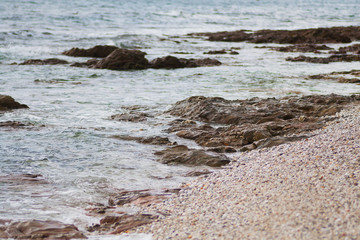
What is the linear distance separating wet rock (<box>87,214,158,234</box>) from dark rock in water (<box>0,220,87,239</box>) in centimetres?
26

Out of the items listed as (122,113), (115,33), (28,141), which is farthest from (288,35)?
(28,141)

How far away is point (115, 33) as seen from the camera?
35344 mm

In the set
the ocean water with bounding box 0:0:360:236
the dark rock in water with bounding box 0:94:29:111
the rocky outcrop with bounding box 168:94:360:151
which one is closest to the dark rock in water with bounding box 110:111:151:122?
the ocean water with bounding box 0:0:360:236

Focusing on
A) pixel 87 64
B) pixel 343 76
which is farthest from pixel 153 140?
pixel 87 64

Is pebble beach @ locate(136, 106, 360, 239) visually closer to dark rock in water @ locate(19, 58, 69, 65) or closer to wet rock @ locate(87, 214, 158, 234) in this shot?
wet rock @ locate(87, 214, 158, 234)

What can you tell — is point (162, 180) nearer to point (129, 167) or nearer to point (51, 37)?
point (129, 167)

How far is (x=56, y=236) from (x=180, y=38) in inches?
1167

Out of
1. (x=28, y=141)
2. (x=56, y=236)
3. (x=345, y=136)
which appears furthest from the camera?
(x=28, y=141)

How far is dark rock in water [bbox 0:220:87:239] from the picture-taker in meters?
4.37

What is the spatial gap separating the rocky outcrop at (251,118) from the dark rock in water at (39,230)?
141 inches

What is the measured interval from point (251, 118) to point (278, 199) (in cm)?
508

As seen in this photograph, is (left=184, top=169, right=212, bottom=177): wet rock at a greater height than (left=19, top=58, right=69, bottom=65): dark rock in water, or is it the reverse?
(left=19, top=58, right=69, bottom=65): dark rock in water

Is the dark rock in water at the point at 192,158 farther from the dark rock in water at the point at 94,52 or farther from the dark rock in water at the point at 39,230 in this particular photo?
the dark rock in water at the point at 94,52

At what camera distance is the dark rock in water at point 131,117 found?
999 centimetres
